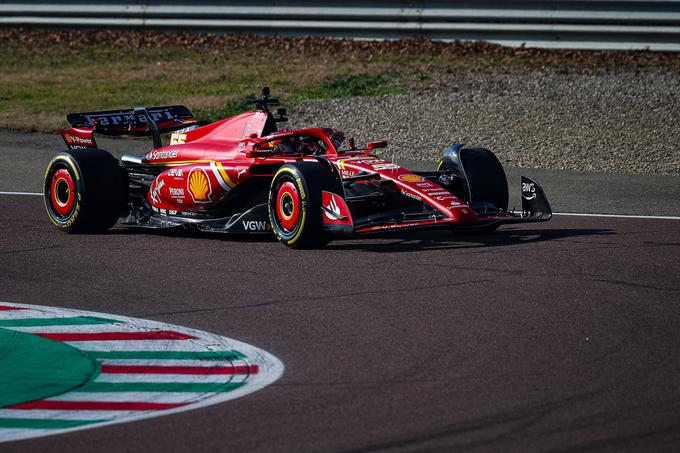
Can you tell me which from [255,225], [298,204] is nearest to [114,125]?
[255,225]

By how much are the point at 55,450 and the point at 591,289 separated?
449cm

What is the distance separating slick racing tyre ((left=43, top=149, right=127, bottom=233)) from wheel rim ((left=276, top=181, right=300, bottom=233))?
1.92 metres

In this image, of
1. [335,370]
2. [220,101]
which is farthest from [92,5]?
[335,370]

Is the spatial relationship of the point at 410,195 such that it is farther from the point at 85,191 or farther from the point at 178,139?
the point at 85,191

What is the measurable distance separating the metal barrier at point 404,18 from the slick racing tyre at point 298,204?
10.5m

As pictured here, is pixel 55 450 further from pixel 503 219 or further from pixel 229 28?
pixel 229 28

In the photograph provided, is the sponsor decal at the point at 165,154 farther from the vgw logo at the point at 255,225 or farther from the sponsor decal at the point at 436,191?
the sponsor decal at the point at 436,191

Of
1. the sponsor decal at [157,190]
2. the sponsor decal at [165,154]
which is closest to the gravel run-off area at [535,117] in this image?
the sponsor decal at [165,154]

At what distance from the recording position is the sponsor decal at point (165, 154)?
11742 millimetres

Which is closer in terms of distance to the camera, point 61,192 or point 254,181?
point 254,181

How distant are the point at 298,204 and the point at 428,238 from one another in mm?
1480

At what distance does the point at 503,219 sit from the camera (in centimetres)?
1045

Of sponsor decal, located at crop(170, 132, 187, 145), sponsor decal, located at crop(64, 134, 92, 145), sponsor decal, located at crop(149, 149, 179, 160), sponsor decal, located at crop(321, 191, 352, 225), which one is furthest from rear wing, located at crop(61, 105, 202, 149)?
sponsor decal, located at crop(321, 191, 352, 225)

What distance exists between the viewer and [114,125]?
1245 cm
